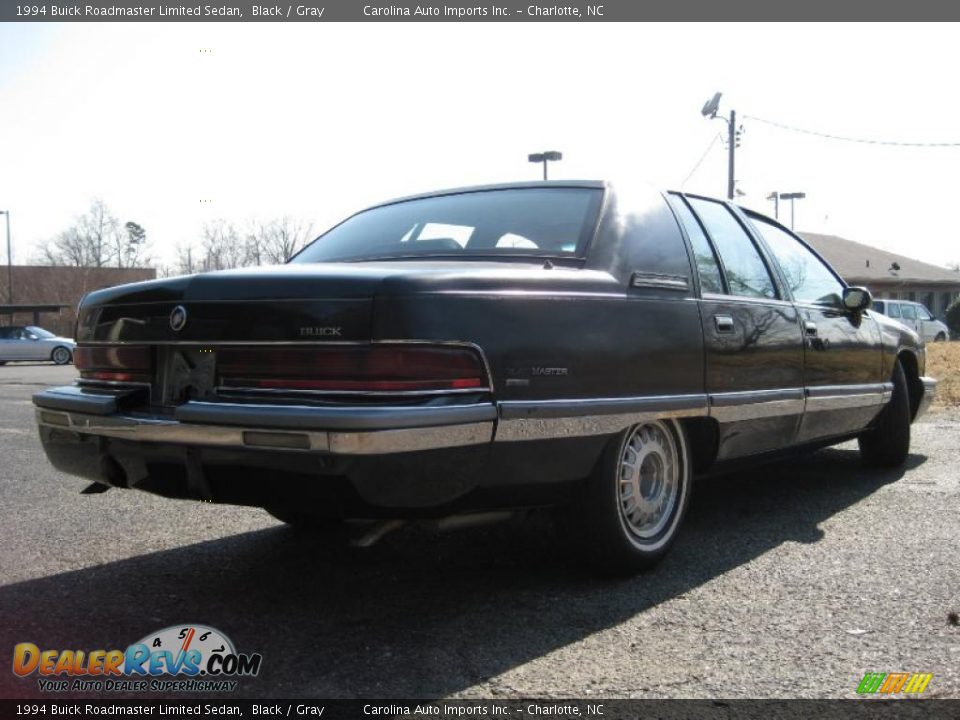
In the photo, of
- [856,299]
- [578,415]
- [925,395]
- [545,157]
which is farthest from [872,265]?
[578,415]

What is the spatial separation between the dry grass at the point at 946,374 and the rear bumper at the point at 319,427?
9475 millimetres

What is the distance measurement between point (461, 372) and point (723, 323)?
158 centimetres

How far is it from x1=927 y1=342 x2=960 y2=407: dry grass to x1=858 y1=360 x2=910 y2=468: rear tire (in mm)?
5329

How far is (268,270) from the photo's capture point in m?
3.07

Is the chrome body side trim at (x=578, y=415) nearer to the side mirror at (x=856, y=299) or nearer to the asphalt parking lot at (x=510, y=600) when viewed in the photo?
the asphalt parking lot at (x=510, y=600)

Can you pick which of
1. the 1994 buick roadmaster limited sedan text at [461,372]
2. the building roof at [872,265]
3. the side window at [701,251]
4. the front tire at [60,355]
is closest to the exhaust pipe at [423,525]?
the 1994 buick roadmaster limited sedan text at [461,372]

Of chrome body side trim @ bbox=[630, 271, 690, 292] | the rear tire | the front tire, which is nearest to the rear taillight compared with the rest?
chrome body side trim @ bbox=[630, 271, 690, 292]

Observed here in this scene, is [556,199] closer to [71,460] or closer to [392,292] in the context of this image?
[392,292]

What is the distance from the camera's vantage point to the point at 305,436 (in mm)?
2602

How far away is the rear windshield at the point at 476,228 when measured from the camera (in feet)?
11.5

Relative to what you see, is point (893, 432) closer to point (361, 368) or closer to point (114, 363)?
point (361, 368)

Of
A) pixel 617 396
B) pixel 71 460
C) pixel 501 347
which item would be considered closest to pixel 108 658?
pixel 71 460

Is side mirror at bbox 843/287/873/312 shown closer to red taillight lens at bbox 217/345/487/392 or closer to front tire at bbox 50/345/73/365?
red taillight lens at bbox 217/345/487/392

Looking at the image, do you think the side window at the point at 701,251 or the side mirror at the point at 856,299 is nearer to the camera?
the side window at the point at 701,251
